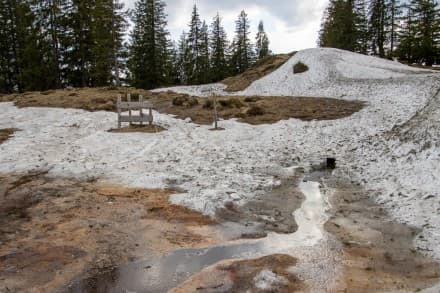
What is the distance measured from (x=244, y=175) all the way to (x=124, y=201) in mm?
3754

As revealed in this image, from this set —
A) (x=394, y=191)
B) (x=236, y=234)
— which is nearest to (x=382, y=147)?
(x=394, y=191)

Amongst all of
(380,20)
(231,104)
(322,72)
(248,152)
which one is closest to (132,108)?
(248,152)

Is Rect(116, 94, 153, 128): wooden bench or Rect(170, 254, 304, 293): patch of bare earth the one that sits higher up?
Rect(116, 94, 153, 128): wooden bench

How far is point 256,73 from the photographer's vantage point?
36.2 metres

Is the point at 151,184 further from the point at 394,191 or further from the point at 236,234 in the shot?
the point at 394,191

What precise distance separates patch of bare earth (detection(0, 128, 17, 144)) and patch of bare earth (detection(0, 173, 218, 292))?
561cm

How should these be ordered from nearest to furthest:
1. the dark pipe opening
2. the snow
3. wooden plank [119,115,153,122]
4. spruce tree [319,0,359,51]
A: the snow → the dark pipe opening → wooden plank [119,115,153,122] → spruce tree [319,0,359,51]

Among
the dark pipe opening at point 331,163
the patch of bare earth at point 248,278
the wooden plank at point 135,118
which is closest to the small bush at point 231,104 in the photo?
the wooden plank at point 135,118

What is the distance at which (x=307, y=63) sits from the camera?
106 feet

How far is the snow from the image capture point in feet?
26.7

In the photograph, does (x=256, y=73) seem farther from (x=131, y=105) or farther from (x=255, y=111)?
(x=131, y=105)

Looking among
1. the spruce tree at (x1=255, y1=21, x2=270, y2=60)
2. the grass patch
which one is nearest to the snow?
the grass patch

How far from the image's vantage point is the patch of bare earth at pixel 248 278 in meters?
4.80

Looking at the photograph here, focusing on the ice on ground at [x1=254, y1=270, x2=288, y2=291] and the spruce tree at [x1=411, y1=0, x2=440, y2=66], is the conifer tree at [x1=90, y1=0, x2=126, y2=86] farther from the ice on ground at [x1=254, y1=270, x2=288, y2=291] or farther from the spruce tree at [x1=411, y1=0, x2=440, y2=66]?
the spruce tree at [x1=411, y1=0, x2=440, y2=66]
